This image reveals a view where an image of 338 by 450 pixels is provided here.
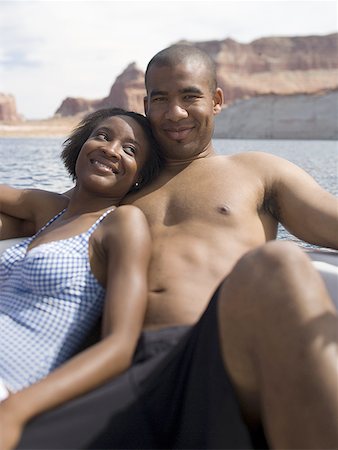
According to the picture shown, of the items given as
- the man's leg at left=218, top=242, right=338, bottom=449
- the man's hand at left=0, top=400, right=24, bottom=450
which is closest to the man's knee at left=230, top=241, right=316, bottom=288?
→ the man's leg at left=218, top=242, right=338, bottom=449

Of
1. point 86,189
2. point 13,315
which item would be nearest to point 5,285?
point 13,315

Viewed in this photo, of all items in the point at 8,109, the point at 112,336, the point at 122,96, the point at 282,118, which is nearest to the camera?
the point at 112,336

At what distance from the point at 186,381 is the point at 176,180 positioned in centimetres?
76

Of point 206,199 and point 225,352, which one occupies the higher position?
point 206,199

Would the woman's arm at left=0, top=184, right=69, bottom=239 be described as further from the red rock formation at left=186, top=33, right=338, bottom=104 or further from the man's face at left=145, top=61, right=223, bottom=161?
the red rock formation at left=186, top=33, right=338, bottom=104

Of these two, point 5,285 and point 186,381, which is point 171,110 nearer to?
point 5,285

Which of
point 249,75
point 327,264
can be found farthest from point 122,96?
point 327,264

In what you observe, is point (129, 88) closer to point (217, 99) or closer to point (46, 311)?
point (217, 99)

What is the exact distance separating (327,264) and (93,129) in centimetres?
75

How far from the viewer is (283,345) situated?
42.1 inches

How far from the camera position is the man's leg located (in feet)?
3.38

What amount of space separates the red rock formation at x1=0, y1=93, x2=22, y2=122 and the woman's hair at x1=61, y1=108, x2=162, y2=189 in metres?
66.6

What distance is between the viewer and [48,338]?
4.56 ft

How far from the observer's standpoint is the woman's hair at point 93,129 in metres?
1.81
